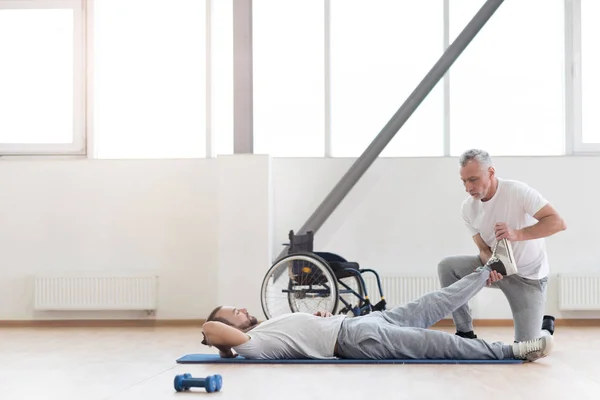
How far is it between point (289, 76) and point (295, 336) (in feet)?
11.2

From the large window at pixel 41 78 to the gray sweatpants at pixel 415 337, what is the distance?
390 centimetres

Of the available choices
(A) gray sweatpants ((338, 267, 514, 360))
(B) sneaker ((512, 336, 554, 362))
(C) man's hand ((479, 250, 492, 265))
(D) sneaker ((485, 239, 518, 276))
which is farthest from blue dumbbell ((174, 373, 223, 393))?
(C) man's hand ((479, 250, 492, 265))

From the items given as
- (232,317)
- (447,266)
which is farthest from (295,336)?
(447,266)

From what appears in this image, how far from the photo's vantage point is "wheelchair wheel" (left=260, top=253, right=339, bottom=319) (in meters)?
5.01

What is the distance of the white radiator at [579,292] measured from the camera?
6195mm

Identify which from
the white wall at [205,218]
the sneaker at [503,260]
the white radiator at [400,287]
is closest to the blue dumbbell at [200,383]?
the sneaker at [503,260]

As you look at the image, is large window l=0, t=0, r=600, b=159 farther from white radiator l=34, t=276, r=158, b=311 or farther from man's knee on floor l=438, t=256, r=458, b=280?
man's knee on floor l=438, t=256, r=458, b=280

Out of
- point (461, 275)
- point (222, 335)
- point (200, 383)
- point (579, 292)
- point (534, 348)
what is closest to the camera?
point (200, 383)

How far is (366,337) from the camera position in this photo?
12.2 feet

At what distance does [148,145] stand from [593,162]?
12.3 ft

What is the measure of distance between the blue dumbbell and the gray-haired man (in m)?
1.73

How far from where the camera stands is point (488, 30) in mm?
6586

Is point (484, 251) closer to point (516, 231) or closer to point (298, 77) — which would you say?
point (516, 231)

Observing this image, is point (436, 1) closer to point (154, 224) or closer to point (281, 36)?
point (281, 36)
